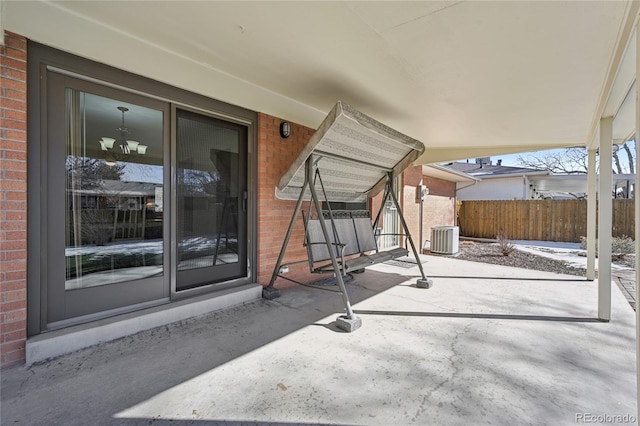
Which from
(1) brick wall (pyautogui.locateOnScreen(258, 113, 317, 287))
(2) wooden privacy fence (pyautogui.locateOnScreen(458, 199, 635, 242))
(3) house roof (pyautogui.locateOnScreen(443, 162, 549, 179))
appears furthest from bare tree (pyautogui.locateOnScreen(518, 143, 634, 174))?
(1) brick wall (pyautogui.locateOnScreen(258, 113, 317, 287))

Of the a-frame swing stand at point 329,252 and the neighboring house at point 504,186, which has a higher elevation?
the neighboring house at point 504,186

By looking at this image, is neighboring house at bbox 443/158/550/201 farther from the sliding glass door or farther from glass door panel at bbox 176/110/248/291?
the sliding glass door

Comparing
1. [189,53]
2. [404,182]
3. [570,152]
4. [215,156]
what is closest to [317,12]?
[189,53]

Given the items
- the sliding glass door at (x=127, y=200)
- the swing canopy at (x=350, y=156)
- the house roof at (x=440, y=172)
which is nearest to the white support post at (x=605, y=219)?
the swing canopy at (x=350, y=156)

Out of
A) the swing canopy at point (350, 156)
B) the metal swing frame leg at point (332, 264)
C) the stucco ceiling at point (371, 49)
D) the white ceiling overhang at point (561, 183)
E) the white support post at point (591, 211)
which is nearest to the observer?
the stucco ceiling at point (371, 49)

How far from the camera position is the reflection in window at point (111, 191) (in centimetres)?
246

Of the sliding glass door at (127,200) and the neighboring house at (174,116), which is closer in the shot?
the neighboring house at (174,116)

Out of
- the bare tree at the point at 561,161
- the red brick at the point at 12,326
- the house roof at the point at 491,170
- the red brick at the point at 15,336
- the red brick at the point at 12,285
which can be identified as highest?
the bare tree at the point at 561,161

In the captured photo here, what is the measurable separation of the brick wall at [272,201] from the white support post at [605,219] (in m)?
3.62

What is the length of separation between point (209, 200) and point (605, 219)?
446cm

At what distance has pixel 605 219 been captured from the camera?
3139 millimetres

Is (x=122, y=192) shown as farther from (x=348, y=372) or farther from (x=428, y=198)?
(x=428, y=198)

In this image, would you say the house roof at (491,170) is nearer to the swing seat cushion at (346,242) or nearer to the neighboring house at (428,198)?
the neighboring house at (428,198)

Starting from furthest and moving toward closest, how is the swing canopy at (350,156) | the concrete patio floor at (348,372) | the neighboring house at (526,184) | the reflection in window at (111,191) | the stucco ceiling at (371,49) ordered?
the neighboring house at (526,184) → the swing canopy at (350,156) → the reflection in window at (111,191) → the stucco ceiling at (371,49) → the concrete patio floor at (348,372)
